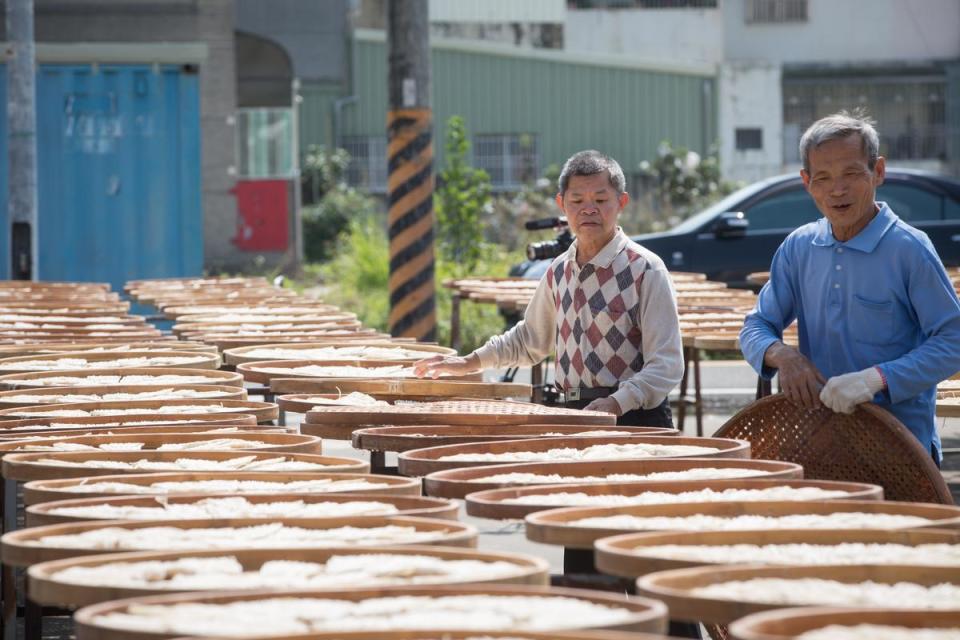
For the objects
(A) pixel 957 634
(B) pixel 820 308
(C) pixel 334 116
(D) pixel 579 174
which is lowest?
(A) pixel 957 634

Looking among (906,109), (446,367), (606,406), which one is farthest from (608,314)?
(906,109)

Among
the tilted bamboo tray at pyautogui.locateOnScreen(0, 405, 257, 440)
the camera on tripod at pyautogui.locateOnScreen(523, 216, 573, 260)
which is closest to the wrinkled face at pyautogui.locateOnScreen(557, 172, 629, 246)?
the tilted bamboo tray at pyautogui.locateOnScreen(0, 405, 257, 440)

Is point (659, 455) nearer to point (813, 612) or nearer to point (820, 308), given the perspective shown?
point (820, 308)

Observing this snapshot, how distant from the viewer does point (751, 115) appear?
3556 centimetres

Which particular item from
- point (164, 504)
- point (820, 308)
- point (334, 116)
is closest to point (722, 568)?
point (164, 504)

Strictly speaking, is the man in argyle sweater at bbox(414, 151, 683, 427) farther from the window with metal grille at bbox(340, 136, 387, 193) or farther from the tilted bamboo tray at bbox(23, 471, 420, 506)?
the window with metal grille at bbox(340, 136, 387, 193)

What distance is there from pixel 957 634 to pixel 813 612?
0.61 feet

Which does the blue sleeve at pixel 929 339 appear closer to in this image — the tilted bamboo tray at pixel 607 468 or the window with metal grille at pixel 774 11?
the tilted bamboo tray at pixel 607 468

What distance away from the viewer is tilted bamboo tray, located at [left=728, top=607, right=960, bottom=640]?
2154mm

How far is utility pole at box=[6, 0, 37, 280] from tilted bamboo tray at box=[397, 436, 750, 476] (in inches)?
415

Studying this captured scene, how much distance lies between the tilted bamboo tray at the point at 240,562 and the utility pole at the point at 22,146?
37.7 ft

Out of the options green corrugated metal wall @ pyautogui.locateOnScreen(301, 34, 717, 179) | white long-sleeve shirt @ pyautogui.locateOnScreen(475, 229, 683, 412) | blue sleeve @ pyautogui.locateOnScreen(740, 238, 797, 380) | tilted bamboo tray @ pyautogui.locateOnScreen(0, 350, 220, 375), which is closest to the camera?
blue sleeve @ pyautogui.locateOnScreen(740, 238, 797, 380)

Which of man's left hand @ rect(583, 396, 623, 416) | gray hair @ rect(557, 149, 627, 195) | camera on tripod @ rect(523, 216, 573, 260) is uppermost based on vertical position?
gray hair @ rect(557, 149, 627, 195)

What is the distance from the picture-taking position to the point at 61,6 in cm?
2173
